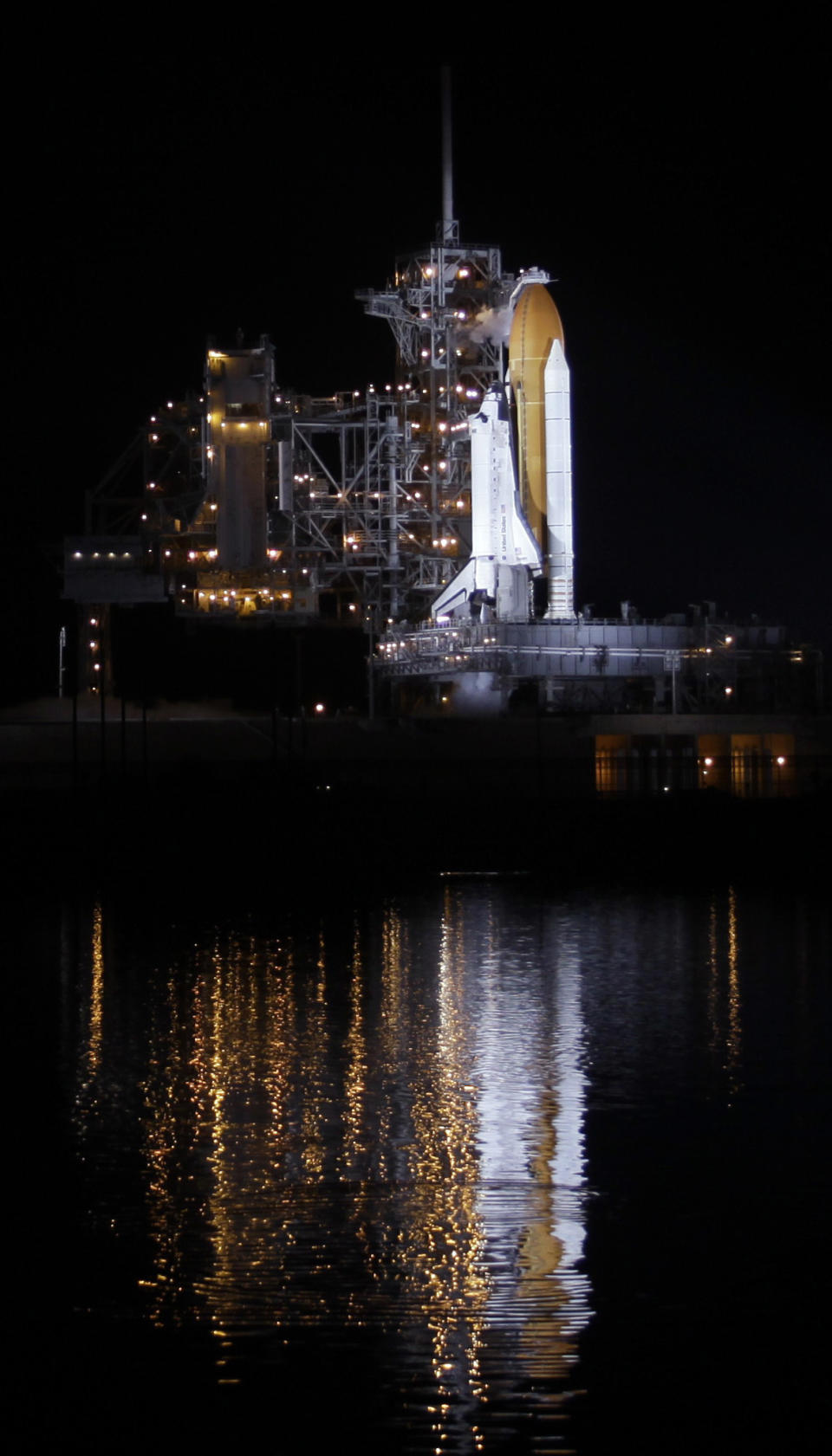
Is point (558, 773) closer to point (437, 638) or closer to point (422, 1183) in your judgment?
point (437, 638)

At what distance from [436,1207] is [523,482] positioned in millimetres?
47487

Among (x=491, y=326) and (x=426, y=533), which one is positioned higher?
(x=491, y=326)

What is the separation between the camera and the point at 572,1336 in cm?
827

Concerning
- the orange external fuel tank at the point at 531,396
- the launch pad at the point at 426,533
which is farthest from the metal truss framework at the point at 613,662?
the orange external fuel tank at the point at 531,396

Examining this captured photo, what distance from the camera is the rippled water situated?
25.0 ft

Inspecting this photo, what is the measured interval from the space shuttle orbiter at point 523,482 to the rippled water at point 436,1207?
3603 cm

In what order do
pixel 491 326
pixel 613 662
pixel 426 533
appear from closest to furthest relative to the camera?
1. pixel 613 662
2. pixel 491 326
3. pixel 426 533

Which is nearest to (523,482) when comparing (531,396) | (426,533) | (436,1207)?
(531,396)

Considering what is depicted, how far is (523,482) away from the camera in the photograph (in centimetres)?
5647

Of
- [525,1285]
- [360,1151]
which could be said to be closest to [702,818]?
[360,1151]

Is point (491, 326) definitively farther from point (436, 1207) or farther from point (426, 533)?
point (436, 1207)

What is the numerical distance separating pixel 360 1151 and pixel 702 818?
2618cm

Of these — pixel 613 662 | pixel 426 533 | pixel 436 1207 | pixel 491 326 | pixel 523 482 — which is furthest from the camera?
pixel 426 533

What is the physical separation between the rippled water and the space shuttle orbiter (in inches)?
1418
